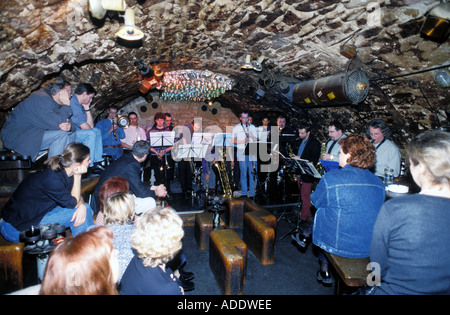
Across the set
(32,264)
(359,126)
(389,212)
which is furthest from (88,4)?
(359,126)

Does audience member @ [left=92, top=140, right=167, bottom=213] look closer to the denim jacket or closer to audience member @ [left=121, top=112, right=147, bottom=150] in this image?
the denim jacket

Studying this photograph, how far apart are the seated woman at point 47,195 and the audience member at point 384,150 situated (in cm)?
522

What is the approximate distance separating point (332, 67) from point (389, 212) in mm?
4407

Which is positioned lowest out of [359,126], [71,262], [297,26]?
[359,126]

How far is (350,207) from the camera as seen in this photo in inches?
102

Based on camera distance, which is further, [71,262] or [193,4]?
[193,4]

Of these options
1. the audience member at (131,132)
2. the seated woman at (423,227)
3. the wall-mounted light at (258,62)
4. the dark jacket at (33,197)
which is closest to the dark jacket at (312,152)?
the wall-mounted light at (258,62)

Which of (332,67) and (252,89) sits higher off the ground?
(332,67)

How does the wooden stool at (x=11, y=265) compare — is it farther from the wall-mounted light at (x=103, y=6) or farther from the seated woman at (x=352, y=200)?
the seated woman at (x=352, y=200)

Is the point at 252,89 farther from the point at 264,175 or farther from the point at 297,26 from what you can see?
the point at 297,26

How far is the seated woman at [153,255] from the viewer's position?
1.66 meters

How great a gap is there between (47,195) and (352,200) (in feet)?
12.2

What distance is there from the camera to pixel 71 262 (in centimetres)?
121
